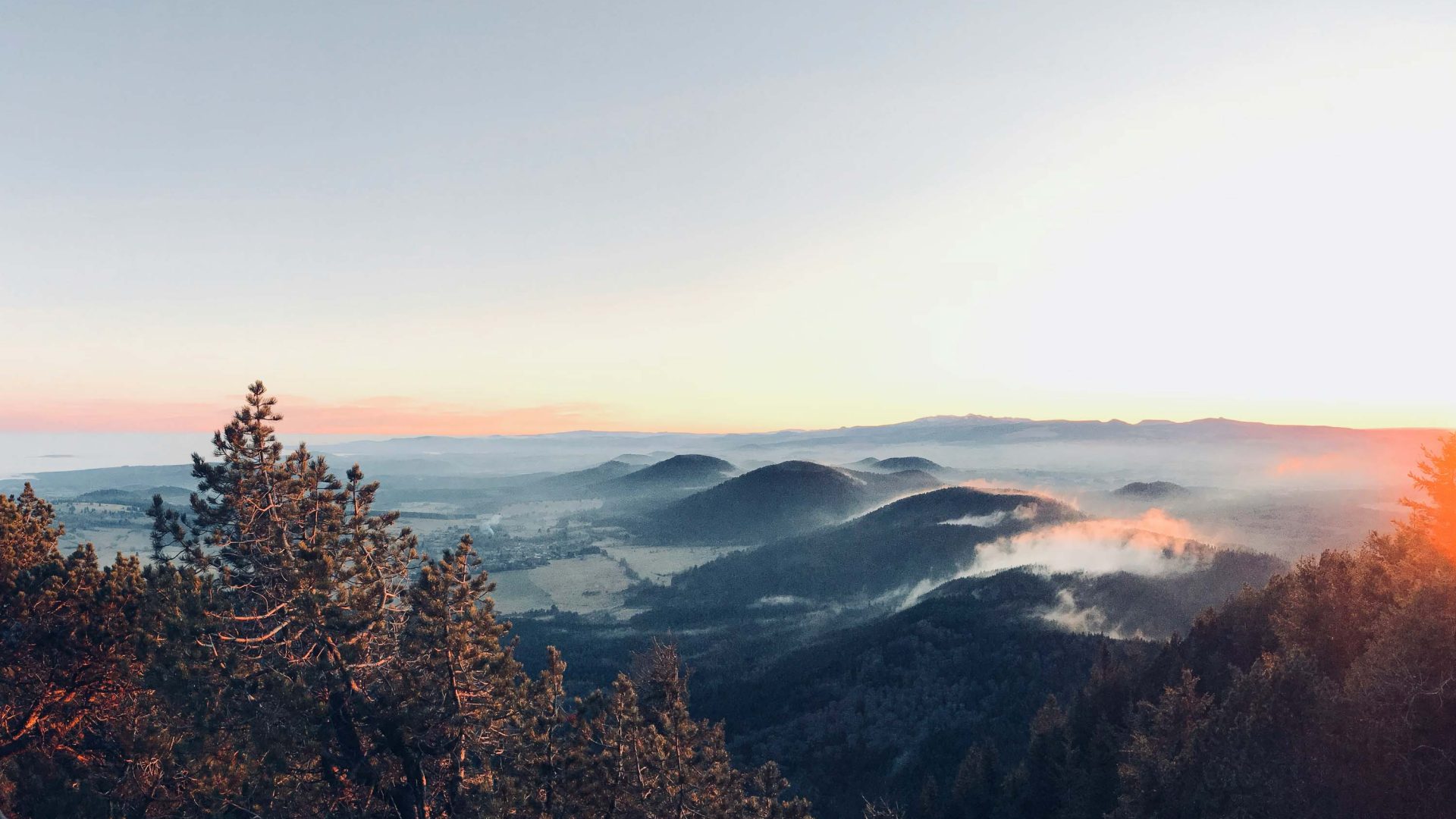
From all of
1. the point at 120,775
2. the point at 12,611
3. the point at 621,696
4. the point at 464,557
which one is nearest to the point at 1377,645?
the point at 621,696

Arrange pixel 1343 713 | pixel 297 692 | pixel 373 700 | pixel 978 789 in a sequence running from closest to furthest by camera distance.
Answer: pixel 297 692, pixel 373 700, pixel 1343 713, pixel 978 789

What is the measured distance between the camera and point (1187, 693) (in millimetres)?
35625

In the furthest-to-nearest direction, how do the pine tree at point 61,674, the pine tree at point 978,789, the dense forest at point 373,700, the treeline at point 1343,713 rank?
the pine tree at point 978,789 → the pine tree at point 61,674 → the dense forest at point 373,700 → the treeline at point 1343,713

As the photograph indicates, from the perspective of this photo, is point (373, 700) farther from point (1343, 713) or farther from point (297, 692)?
point (1343, 713)

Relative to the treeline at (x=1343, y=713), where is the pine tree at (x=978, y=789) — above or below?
below

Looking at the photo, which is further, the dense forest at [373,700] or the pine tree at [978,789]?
the pine tree at [978,789]

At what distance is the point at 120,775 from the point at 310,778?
8.34m

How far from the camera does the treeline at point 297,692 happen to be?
20188mm

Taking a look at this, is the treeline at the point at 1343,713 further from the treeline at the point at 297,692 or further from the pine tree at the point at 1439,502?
the treeline at the point at 297,692

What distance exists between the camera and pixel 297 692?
62.5ft

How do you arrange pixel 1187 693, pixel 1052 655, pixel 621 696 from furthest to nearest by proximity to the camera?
pixel 1052 655 → pixel 1187 693 → pixel 621 696

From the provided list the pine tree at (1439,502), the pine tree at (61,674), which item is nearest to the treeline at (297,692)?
the pine tree at (61,674)

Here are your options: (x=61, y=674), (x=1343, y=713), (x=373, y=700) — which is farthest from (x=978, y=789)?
(x=61, y=674)

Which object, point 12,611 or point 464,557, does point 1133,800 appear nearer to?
point 464,557
